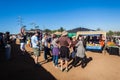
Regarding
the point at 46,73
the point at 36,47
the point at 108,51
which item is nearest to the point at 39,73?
the point at 46,73

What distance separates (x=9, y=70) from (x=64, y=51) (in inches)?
116

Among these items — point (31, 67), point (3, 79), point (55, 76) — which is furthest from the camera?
point (31, 67)

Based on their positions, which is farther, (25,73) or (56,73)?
(56,73)

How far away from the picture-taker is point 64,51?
8875 millimetres

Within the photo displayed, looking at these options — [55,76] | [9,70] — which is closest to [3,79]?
[9,70]

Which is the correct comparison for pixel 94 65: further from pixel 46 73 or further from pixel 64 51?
pixel 46 73

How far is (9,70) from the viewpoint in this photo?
29.3ft

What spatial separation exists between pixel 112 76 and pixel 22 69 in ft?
15.0

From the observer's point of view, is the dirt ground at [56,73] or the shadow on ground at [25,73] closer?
the shadow on ground at [25,73]

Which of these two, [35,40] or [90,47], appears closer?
[35,40]

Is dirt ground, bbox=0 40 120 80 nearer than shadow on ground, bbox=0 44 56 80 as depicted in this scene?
No

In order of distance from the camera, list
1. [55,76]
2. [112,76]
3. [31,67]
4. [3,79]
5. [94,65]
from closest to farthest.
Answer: [3,79] < [55,76] < [112,76] < [31,67] < [94,65]

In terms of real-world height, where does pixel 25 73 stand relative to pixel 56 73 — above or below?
above

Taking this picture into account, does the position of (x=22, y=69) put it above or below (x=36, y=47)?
below
